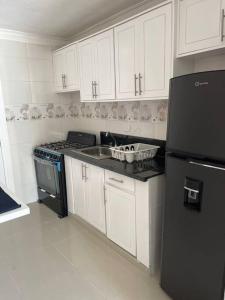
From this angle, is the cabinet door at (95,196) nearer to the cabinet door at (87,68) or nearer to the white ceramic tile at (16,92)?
the cabinet door at (87,68)

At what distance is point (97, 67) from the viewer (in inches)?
99.9

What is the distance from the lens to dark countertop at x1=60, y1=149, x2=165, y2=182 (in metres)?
1.87

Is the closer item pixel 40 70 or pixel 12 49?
pixel 12 49

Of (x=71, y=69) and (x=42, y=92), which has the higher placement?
(x=71, y=69)

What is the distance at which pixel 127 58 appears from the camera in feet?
7.08

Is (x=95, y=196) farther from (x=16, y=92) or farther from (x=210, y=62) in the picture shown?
(x=16, y=92)

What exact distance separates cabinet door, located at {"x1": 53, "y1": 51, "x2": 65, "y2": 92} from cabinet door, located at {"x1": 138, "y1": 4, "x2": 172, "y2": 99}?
1502 mm

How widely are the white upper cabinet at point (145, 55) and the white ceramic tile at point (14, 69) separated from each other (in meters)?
1.56

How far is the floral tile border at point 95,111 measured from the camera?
2438 mm

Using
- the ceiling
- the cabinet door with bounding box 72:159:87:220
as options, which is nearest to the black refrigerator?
the cabinet door with bounding box 72:159:87:220

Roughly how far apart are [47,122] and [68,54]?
3.41 feet

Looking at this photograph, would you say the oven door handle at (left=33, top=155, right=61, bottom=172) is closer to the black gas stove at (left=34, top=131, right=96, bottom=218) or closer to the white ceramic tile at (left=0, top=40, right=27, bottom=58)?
the black gas stove at (left=34, top=131, right=96, bottom=218)

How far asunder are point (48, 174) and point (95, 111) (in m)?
1.09

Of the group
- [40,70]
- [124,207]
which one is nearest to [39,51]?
[40,70]
